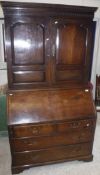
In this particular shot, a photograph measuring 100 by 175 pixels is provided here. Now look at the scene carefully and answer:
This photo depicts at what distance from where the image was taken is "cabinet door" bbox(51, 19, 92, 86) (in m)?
1.64

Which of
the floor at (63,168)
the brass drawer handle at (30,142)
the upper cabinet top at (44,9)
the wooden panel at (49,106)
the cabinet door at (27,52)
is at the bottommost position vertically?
the floor at (63,168)

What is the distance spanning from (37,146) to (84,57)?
1.16 meters

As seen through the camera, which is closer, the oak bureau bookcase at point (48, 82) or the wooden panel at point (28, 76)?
the oak bureau bookcase at point (48, 82)

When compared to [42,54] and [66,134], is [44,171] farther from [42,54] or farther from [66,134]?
[42,54]

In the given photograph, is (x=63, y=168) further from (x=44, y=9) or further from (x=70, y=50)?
(x=44, y=9)

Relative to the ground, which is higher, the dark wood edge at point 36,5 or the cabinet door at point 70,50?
the dark wood edge at point 36,5

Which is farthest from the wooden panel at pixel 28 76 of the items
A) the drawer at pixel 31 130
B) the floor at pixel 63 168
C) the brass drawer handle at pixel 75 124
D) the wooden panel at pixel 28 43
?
the floor at pixel 63 168

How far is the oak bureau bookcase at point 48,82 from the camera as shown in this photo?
1.57m

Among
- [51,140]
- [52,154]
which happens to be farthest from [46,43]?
[52,154]

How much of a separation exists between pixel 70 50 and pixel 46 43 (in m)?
0.28

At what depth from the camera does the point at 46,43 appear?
1.64 meters

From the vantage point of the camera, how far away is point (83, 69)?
1829 mm

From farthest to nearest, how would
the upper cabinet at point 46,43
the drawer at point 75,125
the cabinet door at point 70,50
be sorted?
the drawer at point 75,125, the cabinet door at point 70,50, the upper cabinet at point 46,43

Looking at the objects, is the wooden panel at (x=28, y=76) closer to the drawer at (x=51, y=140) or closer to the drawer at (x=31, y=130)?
the drawer at (x=31, y=130)
